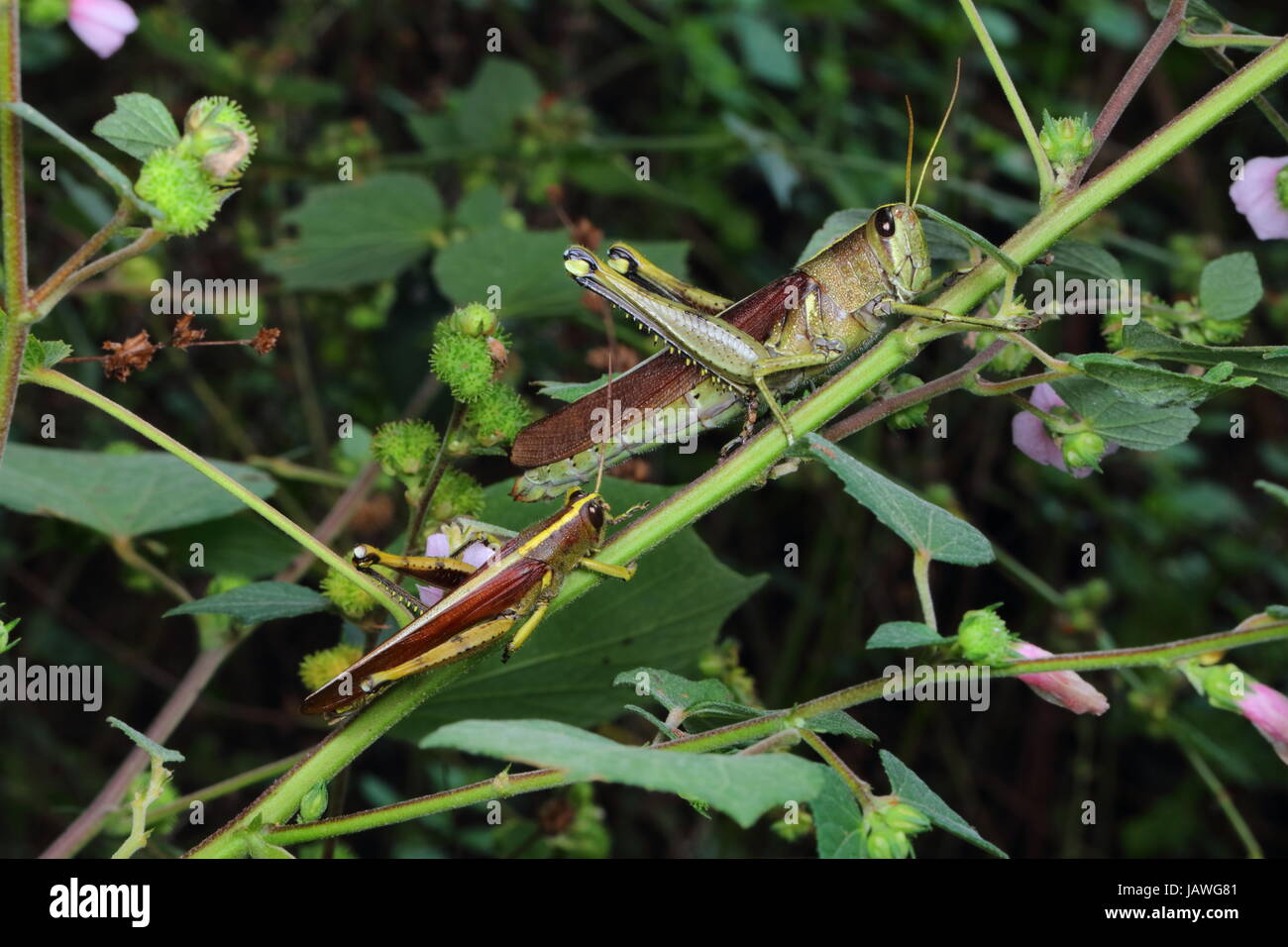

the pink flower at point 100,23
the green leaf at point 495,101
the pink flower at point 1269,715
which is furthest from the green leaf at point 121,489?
the green leaf at point 495,101

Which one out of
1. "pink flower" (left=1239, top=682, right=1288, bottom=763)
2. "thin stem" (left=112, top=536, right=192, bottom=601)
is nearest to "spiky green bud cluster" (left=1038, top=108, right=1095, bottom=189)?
"pink flower" (left=1239, top=682, right=1288, bottom=763)

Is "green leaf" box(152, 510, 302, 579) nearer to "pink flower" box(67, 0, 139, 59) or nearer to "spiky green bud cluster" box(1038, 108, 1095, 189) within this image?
"pink flower" box(67, 0, 139, 59)

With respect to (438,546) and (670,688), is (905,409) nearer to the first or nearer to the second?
(670,688)

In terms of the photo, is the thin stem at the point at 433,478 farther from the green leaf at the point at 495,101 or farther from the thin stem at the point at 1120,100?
the green leaf at the point at 495,101

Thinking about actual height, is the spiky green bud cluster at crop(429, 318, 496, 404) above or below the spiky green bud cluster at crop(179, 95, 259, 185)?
below

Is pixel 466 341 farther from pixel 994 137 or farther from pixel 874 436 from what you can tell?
pixel 994 137

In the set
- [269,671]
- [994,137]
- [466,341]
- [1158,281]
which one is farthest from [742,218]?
[466,341]
